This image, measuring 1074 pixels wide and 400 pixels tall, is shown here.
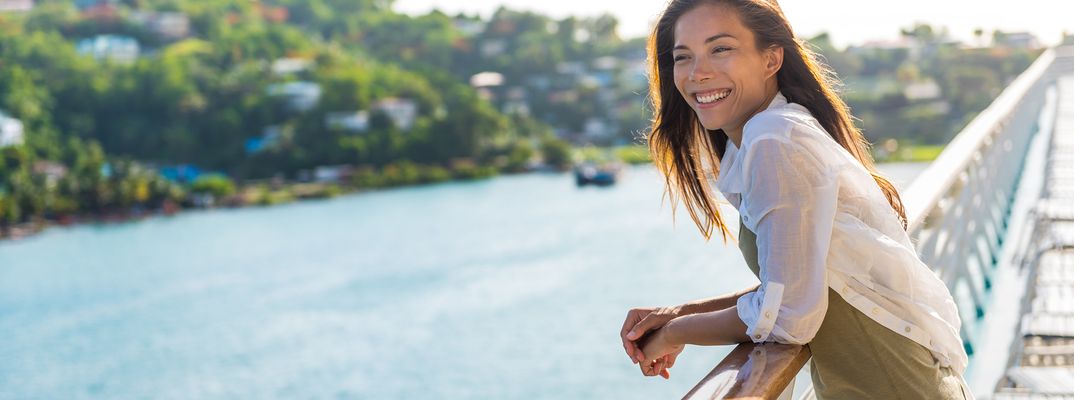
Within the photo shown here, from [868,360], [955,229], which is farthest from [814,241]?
[955,229]

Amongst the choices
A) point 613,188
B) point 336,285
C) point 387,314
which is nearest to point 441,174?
point 613,188

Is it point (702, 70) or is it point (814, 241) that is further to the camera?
point (702, 70)

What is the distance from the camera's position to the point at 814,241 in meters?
0.80

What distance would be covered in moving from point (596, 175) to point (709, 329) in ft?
162

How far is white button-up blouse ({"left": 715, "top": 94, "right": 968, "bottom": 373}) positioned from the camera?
801 millimetres

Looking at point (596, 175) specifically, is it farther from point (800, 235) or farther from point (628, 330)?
point (800, 235)

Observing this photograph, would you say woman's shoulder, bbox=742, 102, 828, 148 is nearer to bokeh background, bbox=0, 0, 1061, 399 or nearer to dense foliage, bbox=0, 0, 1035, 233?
bokeh background, bbox=0, 0, 1061, 399

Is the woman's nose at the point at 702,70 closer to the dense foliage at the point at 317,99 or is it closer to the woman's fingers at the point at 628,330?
the woman's fingers at the point at 628,330

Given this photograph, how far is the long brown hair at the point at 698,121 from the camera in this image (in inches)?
37.5

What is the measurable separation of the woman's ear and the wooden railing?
24 cm

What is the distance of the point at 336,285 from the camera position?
35.3 meters

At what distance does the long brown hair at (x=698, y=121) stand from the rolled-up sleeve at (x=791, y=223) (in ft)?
0.51

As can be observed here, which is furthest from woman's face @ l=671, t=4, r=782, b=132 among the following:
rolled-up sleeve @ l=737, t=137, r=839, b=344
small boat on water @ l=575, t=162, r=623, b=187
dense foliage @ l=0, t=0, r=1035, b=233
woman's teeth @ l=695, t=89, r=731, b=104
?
small boat on water @ l=575, t=162, r=623, b=187

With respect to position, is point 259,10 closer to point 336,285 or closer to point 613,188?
point 613,188
